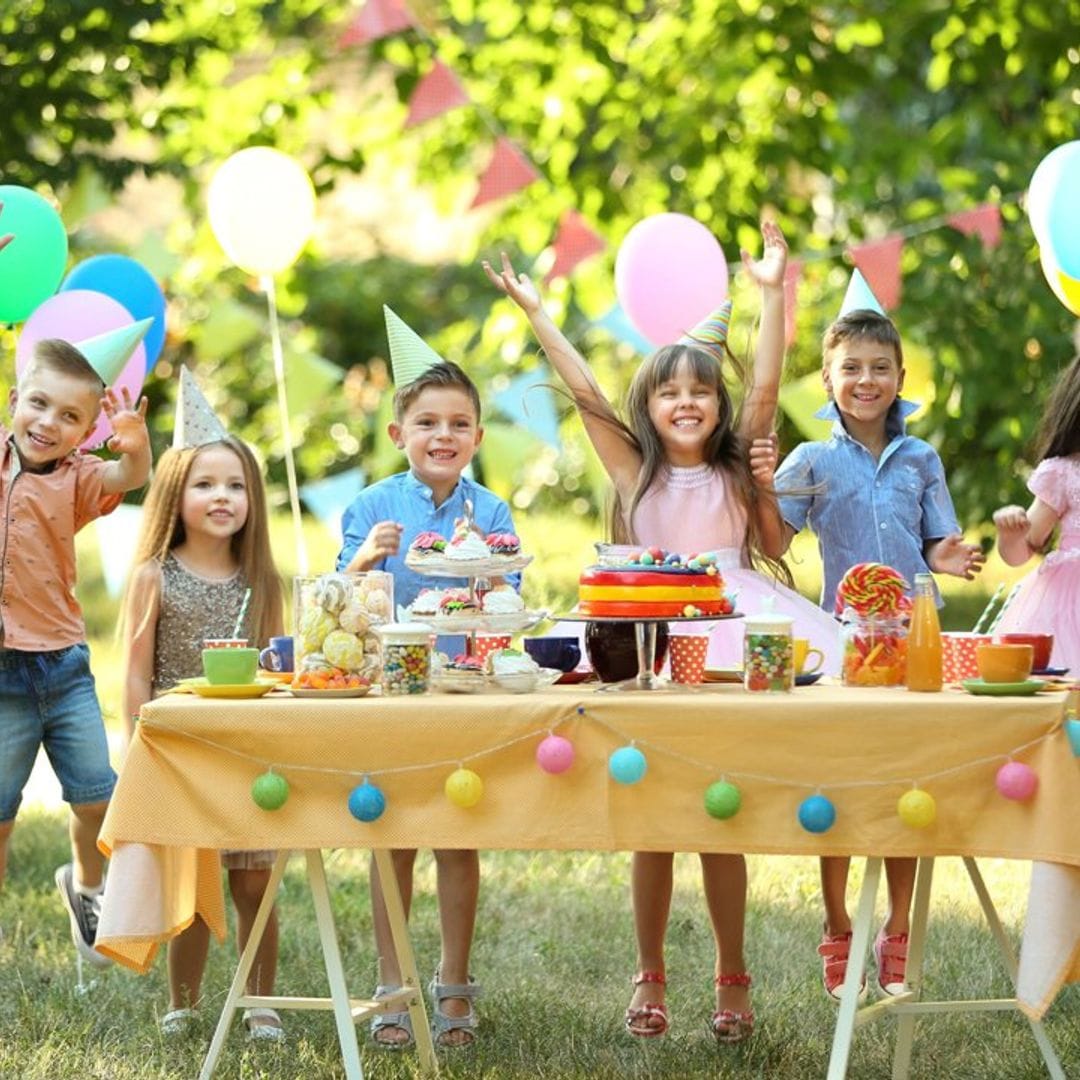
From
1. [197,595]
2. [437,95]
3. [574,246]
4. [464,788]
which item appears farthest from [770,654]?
[574,246]

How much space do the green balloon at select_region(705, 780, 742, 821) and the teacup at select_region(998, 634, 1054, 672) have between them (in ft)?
1.90

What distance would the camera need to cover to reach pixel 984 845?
2898 mm

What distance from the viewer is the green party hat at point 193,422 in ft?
13.7

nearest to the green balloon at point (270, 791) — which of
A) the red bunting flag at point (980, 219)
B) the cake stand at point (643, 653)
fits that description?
the cake stand at point (643, 653)

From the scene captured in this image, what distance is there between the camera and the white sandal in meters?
3.80

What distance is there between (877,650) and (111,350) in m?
1.96

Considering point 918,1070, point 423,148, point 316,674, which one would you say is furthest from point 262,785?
point 423,148

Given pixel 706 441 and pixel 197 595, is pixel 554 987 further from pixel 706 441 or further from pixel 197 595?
pixel 706 441

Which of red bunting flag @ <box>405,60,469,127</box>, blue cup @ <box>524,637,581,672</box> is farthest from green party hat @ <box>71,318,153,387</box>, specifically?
red bunting flag @ <box>405,60,469,127</box>

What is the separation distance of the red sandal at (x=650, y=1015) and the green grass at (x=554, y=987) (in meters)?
0.03

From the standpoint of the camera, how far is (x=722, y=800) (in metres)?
2.90

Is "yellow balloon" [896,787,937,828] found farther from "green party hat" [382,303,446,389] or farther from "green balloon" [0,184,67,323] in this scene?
"green balloon" [0,184,67,323]

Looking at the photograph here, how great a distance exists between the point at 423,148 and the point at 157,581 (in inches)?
282

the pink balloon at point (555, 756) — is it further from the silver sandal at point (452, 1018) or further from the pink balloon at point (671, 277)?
the pink balloon at point (671, 277)
